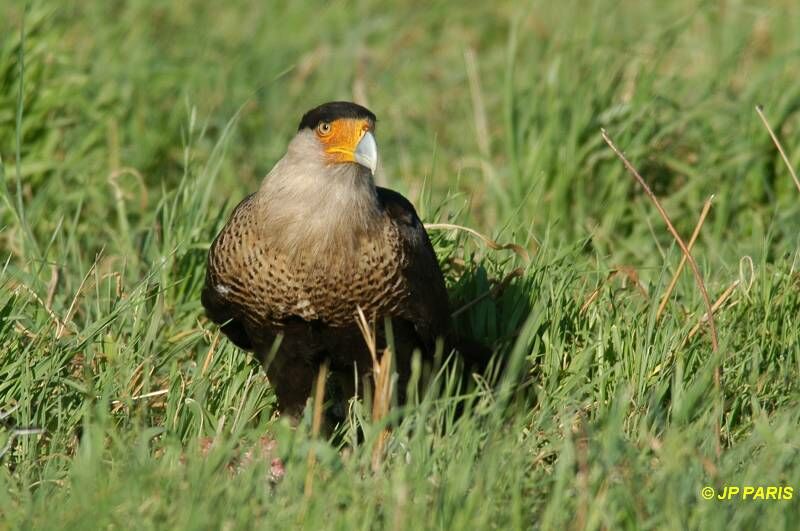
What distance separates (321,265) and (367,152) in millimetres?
400

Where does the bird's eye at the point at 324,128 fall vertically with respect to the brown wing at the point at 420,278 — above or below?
above

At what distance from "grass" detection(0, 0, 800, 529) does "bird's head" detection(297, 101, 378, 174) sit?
2.66 feet

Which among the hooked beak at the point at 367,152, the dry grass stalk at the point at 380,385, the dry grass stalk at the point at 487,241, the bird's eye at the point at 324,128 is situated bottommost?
the dry grass stalk at the point at 380,385

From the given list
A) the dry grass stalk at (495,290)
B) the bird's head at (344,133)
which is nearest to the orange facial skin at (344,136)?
the bird's head at (344,133)

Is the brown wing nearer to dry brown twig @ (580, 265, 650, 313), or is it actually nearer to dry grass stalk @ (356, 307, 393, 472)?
dry grass stalk @ (356, 307, 393, 472)

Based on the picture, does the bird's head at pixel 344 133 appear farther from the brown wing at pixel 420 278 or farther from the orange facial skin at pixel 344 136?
the brown wing at pixel 420 278

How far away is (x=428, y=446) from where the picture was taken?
3.76 meters

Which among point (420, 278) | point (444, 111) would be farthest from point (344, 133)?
point (444, 111)

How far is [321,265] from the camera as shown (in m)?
4.32

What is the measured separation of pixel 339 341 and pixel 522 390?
0.65 meters

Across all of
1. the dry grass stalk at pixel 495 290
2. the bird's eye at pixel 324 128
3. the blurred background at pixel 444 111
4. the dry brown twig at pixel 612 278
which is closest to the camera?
the bird's eye at pixel 324 128

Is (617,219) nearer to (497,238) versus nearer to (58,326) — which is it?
(497,238)

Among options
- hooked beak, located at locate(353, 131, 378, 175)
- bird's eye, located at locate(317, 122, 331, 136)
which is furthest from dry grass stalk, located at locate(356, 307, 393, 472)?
bird's eye, located at locate(317, 122, 331, 136)

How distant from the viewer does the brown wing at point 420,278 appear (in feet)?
14.7
